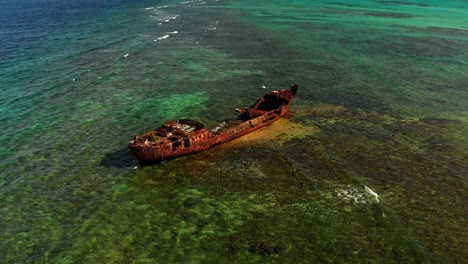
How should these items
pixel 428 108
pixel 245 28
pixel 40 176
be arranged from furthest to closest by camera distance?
pixel 245 28, pixel 428 108, pixel 40 176

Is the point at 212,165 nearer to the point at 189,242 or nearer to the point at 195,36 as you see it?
the point at 189,242

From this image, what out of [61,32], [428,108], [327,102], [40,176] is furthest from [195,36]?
[40,176]

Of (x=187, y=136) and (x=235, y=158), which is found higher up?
(x=187, y=136)

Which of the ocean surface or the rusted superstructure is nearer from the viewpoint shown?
the ocean surface
